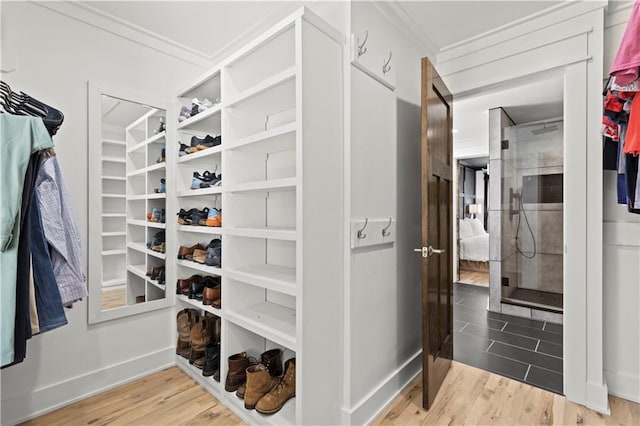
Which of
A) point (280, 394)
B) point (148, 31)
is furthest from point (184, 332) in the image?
point (148, 31)

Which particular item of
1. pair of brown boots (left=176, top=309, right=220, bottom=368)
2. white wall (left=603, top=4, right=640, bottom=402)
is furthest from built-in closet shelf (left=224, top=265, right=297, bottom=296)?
white wall (left=603, top=4, right=640, bottom=402)

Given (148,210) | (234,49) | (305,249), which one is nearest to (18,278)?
(305,249)

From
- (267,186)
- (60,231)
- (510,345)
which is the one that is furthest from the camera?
(510,345)

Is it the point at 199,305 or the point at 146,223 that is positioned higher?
the point at 146,223

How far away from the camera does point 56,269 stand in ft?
4.08

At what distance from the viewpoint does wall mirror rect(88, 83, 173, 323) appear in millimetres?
2059

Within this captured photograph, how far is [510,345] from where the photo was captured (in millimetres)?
2822

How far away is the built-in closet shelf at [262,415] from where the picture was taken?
1611 millimetres

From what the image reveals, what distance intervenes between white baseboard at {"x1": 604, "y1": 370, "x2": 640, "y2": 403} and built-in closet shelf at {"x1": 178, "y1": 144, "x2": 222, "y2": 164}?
287cm

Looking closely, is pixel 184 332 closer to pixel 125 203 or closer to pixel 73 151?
pixel 125 203

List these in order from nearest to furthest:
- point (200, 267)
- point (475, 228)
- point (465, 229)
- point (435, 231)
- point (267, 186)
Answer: point (267, 186), point (435, 231), point (200, 267), point (465, 229), point (475, 228)

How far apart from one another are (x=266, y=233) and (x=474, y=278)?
17.1 ft

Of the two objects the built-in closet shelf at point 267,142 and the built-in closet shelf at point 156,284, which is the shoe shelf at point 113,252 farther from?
the built-in closet shelf at point 267,142

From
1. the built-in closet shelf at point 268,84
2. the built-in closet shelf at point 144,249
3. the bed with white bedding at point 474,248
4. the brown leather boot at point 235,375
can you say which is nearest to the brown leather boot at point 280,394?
the brown leather boot at point 235,375
